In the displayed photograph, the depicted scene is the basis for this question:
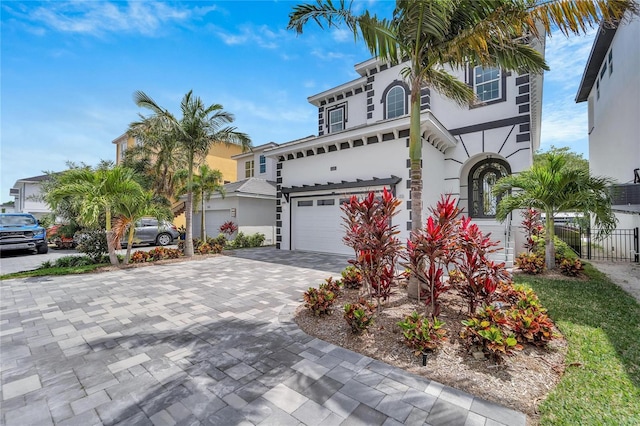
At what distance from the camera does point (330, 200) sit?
39.3ft

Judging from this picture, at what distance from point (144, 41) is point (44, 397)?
890 cm

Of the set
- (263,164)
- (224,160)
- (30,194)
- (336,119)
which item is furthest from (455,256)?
(30,194)

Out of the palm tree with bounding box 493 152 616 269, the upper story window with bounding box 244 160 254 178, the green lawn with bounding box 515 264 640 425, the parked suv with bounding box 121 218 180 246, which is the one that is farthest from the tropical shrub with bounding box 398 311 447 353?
the upper story window with bounding box 244 160 254 178

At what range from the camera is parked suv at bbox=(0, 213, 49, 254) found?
37.8 ft

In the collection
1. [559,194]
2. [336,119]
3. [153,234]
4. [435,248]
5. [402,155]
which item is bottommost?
[153,234]

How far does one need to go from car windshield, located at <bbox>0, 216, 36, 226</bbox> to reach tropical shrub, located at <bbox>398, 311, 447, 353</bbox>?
16.7m

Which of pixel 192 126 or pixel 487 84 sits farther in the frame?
pixel 487 84

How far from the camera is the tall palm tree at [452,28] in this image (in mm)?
3992

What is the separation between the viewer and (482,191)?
42.4 feet

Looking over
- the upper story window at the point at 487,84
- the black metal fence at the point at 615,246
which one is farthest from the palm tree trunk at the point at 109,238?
the black metal fence at the point at 615,246

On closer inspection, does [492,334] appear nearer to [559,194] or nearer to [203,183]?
[559,194]

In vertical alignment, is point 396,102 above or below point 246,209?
above

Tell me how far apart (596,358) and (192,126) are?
1240cm

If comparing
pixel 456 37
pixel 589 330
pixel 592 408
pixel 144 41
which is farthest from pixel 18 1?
pixel 589 330
